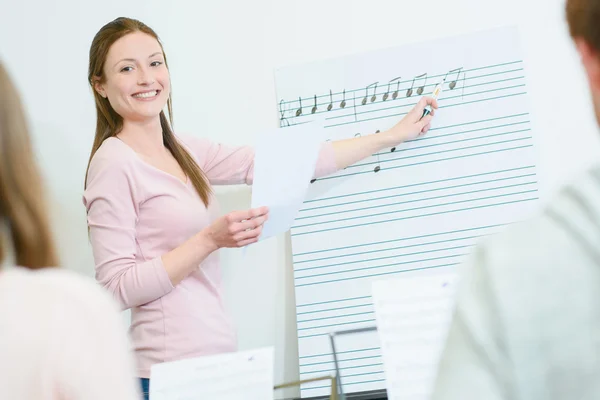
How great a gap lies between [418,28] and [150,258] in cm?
102

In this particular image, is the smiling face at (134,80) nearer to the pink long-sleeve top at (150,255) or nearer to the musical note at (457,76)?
→ the pink long-sleeve top at (150,255)

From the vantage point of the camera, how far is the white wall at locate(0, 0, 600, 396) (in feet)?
7.21

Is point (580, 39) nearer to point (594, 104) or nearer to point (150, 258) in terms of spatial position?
point (594, 104)

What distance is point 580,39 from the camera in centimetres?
58

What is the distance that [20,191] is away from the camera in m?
0.79

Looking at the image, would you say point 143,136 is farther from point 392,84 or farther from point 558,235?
Result: point 558,235

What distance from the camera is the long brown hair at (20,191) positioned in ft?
2.54

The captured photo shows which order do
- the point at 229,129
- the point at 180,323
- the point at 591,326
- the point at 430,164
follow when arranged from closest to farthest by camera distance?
the point at 591,326
the point at 180,323
the point at 430,164
the point at 229,129

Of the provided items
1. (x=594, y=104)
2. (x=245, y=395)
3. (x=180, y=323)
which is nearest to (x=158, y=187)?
(x=180, y=323)

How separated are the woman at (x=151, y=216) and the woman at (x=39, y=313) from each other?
103cm

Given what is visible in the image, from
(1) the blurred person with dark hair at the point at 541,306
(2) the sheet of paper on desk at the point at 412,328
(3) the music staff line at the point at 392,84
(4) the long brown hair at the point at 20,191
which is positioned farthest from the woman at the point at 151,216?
(1) the blurred person with dark hair at the point at 541,306

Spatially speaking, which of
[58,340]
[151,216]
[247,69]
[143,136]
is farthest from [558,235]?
[247,69]

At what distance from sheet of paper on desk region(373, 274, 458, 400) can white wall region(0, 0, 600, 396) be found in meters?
0.84

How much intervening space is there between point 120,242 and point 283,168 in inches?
16.9
